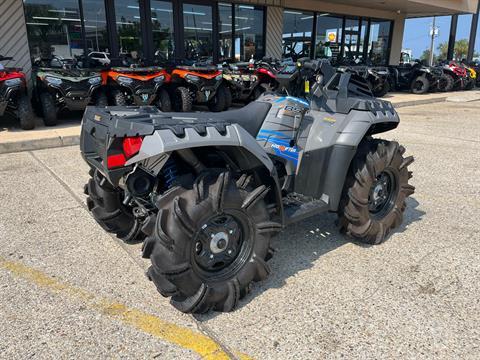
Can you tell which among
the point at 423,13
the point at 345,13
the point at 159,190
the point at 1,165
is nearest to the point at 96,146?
the point at 159,190

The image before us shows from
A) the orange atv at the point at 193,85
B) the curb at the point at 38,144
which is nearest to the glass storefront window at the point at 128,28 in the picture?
the orange atv at the point at 193,85

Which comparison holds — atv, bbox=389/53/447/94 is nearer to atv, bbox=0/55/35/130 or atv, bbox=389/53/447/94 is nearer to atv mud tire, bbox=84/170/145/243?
atv, bbox=0/55/35/130

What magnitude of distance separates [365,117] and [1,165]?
5252 millimetres

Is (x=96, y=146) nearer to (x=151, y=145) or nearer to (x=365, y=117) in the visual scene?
(x=151, y=145)

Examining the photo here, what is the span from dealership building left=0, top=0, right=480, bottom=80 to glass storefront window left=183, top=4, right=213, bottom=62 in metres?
0.03

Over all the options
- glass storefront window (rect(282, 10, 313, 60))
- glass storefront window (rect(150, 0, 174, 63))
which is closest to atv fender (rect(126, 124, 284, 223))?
glass storefront window (rect(150, 0, 174, 63))

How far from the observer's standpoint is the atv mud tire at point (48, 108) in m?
8.07

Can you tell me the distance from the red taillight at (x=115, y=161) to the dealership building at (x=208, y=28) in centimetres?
927

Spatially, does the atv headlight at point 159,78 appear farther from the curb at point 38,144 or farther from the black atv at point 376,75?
the black atv at point 376,75

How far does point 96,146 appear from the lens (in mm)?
2826

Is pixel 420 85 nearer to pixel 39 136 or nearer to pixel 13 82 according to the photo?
pixel 39 136

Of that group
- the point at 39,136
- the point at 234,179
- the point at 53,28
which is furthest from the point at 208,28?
the point at 234,179

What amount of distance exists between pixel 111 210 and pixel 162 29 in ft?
32.7

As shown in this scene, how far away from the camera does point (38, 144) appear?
7035 millimetres
